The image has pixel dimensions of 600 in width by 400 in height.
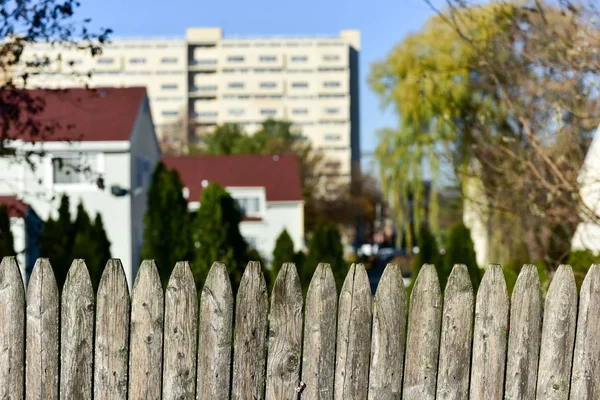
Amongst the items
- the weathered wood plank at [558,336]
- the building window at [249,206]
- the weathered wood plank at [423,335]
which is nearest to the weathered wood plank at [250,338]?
the weathered wood plank at [423,335]

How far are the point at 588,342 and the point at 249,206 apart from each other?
115 feet

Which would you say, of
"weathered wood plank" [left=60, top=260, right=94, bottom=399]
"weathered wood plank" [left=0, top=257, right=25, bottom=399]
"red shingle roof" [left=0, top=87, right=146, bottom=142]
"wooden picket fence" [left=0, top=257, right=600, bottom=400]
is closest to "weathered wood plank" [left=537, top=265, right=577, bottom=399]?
"wooden picket fence" [left=0, top=257, right=600, bottom=400]

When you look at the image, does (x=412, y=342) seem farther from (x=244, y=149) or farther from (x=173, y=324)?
(x=244, y=149)

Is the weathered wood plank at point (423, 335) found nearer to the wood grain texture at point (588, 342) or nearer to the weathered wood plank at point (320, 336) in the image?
the weathered wood plank at point (320, 336)

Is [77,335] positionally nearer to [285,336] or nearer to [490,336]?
[285,336]

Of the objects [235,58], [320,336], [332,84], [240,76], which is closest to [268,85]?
[240,76]

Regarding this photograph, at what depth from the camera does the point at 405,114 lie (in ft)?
89.1

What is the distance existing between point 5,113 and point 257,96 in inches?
3863

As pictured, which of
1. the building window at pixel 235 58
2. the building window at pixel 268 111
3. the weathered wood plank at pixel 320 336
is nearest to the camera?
Result: the weathered wood plank at pixel 320 336

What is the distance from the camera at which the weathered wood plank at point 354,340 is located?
424 centimetres

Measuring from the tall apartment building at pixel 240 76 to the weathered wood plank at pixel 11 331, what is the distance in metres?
99.5

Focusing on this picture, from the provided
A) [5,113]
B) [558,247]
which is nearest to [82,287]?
[5,113]

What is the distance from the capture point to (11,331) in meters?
4.30

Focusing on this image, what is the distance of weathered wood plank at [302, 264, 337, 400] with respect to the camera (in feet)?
13.9
